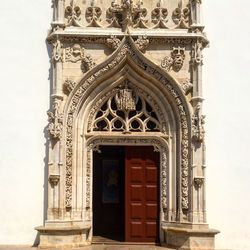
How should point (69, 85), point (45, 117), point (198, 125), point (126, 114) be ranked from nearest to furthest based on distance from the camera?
1. point (198, 125)
2. point (69, 85)
3. point (45, 117)
4. point (126, 114)

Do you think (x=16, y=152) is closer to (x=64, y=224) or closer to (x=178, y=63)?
(x=64, y=224)

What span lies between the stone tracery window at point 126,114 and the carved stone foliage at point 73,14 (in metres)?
1.66

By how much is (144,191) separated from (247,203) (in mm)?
2090

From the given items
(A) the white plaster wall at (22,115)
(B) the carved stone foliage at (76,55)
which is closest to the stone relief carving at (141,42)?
(B) the carved stone foliage at (76,55)

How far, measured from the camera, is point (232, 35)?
10.4 meters

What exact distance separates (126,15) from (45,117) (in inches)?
104

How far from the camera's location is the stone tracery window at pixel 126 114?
10438mm

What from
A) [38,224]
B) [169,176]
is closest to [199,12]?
[169,176]

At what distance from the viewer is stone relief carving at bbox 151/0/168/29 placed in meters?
10.4

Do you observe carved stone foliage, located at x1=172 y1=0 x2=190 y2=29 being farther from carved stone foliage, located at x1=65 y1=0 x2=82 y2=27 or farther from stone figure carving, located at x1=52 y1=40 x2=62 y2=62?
stone figure carving, located at x1=52 y1=40 x2=62 y2=62

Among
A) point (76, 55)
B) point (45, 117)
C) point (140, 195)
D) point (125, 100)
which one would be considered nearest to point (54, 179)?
point (45, 117)

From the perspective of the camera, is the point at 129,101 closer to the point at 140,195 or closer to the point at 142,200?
the point at 140,195

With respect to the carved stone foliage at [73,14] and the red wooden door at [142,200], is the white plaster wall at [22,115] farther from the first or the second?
the red wooden door at [142,200]

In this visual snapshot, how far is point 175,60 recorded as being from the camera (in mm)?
10234
